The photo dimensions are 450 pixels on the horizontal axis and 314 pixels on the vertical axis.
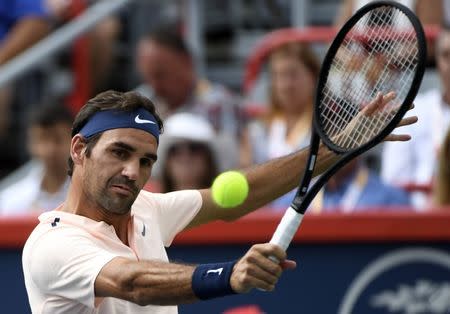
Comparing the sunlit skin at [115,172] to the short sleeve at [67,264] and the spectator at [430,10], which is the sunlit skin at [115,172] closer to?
the short sleeve at [67,264]

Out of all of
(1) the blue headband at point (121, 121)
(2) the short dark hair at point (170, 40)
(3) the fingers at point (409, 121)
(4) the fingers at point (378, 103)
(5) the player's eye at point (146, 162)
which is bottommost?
(3) the fingers at point (409, 121)

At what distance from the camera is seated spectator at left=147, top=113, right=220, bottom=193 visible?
6.68 meters

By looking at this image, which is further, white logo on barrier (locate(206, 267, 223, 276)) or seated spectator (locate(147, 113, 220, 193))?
seated spectator (locate(147, 113, 220, 193))

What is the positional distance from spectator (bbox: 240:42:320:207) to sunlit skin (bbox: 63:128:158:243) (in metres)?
2.73

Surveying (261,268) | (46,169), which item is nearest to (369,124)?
(261,268)

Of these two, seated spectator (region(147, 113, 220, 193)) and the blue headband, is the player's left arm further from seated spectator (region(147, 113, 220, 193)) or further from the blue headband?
seated spectator (region(147, 113, 220, 193))

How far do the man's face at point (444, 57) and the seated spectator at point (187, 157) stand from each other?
4.07 ft

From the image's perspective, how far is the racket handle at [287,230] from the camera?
3.85m

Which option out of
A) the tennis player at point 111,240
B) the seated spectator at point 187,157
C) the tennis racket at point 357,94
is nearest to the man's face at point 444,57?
the tennis racket at point 357,94

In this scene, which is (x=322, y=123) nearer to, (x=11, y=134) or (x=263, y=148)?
(x=263, y=148)

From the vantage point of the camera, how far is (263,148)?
7.20 metres

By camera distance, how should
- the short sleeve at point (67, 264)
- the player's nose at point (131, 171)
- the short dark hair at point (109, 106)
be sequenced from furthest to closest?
the short dark hair at point (109, 106)
the player's nose at point (131, 171)
the short sleeve at point (67, 264)

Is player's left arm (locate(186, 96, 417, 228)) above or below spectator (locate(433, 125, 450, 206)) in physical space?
above

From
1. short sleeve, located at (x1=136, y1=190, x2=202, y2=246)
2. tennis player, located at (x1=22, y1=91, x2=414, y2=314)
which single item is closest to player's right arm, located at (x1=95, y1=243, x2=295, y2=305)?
tennis player, located at (x1=22, y1=91, x2=414, y2=314)
